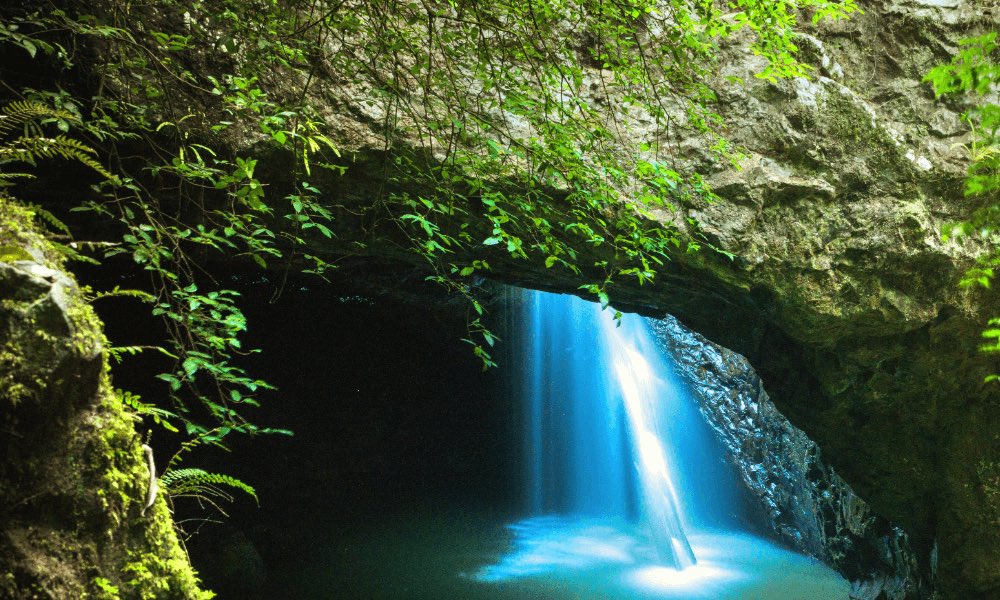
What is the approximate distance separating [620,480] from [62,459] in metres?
14.3

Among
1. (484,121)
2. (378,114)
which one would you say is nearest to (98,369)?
(484,121)

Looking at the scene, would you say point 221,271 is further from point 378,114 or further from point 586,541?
point 586,541

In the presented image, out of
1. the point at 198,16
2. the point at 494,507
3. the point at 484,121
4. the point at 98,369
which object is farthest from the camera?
the point at 494,507

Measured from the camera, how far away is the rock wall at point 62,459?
1.26m

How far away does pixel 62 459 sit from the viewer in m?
1.36

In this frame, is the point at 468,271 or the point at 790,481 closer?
the point at 468,271

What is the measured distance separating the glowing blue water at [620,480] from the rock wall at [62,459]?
682 centimetres

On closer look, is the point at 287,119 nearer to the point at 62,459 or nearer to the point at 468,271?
the point at 468,271

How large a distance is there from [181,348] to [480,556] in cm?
736

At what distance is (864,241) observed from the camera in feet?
14.0

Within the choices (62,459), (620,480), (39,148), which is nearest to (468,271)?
(39,148)

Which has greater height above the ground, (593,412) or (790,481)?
(593,412)

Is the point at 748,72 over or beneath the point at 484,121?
over

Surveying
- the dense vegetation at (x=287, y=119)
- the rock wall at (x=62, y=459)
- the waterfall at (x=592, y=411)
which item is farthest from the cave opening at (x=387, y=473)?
the rock wall at (x=62, y=459)
